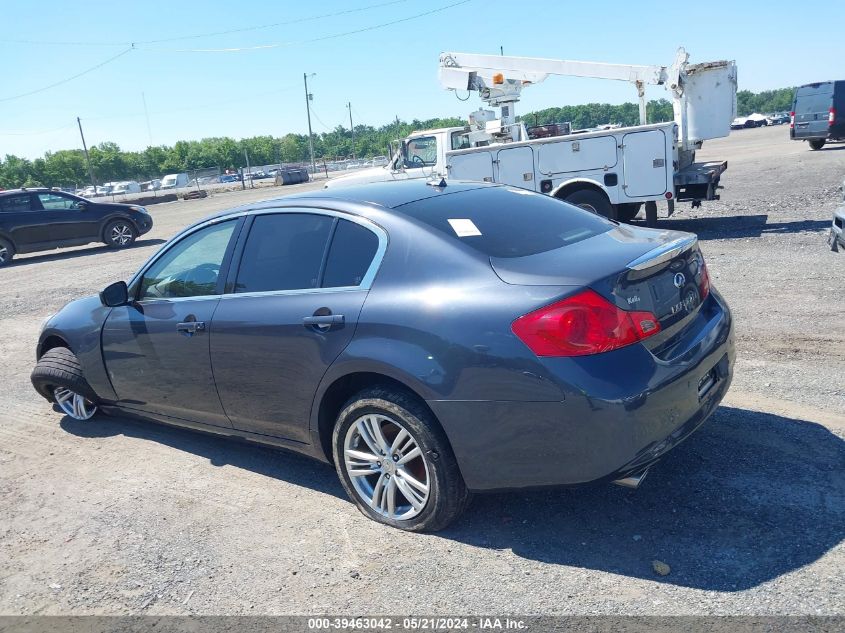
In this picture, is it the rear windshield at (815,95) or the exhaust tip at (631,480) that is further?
the rear windshield at (815,95)

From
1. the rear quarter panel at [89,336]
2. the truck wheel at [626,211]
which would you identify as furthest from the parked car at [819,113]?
the rear quarter panel at [89,336]

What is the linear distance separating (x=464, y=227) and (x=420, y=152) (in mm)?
11921

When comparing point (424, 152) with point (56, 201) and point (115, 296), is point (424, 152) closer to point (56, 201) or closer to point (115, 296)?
point (56, 201)

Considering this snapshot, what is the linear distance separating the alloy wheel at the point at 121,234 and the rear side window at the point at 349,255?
54.7 feet

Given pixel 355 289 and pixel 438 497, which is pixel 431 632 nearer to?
pixel 438 497

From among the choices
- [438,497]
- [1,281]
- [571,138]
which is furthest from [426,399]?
[1,281]

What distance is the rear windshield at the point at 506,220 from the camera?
3.58 m

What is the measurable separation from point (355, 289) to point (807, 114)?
Answer: 2817 cm

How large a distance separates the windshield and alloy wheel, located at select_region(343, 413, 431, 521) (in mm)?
11792

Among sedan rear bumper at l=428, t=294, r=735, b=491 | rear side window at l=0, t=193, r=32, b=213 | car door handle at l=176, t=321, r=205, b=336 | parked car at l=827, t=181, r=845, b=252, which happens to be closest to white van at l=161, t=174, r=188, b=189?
rear side window at l=0, t=193, r=32, b=213

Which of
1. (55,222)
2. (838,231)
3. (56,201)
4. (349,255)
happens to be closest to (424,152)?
(838,231)

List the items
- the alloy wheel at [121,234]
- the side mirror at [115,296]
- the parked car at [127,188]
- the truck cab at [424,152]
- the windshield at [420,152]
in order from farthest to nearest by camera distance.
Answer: the parked car at [127,188] < the alloy wheel at [121,234] < the windshield at [420,152] < the truck cab at [424,152] < the side mirror at [115,296]

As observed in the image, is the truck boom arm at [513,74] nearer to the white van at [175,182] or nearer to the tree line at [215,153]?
the white van at [175,182]

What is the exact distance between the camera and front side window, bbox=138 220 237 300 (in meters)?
4.43
